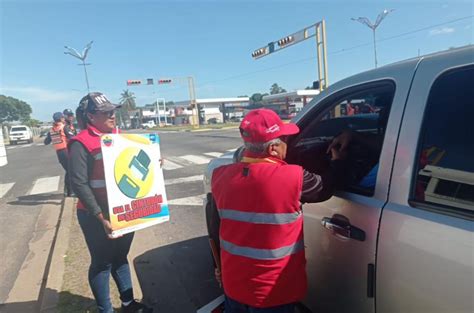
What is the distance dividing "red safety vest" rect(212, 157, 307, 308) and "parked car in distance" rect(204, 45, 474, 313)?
0.28 metres

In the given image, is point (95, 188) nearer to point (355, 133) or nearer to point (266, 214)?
point (266, 214)

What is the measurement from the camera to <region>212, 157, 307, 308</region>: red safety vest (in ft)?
5.58

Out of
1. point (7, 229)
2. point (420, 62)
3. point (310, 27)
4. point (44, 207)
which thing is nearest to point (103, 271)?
point (420, 62)

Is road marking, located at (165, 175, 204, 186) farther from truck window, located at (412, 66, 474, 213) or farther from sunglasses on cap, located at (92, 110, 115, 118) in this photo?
truck window, located at (412, 66, 474, 213)

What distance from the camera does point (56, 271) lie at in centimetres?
415

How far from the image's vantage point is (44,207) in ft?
24.8

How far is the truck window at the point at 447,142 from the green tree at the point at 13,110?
383 feet

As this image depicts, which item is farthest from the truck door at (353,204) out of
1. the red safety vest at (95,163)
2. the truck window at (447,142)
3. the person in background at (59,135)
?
the person in background at (59,135)

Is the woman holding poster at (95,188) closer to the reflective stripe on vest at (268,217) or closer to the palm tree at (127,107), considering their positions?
the reflective stripe on vest at (268,217)

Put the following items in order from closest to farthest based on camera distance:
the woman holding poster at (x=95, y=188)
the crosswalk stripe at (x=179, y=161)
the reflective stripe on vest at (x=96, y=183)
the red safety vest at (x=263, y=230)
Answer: the red safety vest at (x=263, y=230) < the woman holding poster at (x=95, y=188) < the reflective stripe on vest at (x=96, y=183) < the crosswalk stripe at (x=179, y=161)

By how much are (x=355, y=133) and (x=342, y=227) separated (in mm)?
676

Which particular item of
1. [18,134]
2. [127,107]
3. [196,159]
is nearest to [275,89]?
[127,107]

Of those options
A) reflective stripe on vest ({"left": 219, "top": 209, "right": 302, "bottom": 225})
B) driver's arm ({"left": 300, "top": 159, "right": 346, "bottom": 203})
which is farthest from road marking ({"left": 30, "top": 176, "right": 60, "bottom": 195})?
driver's arm ({"left": 300, "top": 159, "right": 346, "bottom": 203})

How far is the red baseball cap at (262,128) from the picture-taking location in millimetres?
1743
